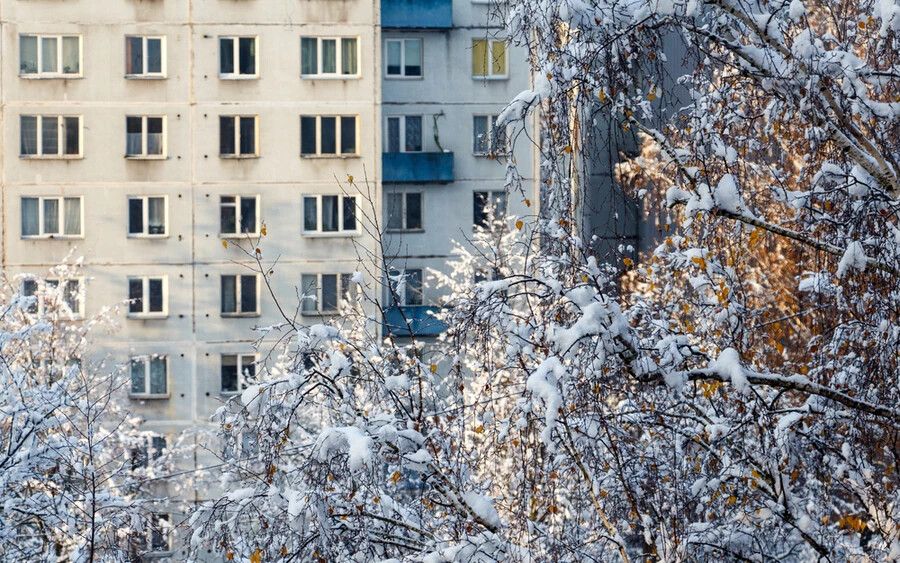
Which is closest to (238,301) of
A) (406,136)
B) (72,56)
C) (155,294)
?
(155,294)

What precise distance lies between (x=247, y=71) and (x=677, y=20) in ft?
78.1

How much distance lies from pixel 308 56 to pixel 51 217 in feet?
24.5

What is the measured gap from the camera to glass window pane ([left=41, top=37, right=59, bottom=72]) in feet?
90.6

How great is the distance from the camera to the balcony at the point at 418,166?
2936cm

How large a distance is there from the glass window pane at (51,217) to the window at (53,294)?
4.03ft

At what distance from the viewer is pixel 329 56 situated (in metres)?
28.2

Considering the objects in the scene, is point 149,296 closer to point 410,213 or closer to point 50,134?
point 50,134

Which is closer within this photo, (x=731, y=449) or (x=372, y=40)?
(x=731, y=449)

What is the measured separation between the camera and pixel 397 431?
668 centimetres

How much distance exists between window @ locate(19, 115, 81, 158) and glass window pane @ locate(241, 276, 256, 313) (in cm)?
514

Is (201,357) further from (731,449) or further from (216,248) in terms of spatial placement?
(731,449)

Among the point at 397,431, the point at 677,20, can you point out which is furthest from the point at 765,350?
the point at 677,20

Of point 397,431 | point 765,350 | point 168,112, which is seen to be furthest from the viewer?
point 168,112

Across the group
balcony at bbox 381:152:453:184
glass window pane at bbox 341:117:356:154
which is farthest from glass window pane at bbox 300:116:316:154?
balcony at bbox 381:152:453:184
